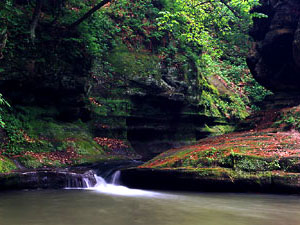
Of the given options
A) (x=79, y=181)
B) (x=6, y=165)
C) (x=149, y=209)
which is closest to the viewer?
(x=149, y=209)

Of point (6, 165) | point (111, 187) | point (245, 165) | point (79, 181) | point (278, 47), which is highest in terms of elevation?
point (278, 47)

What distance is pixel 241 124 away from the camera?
14844mm

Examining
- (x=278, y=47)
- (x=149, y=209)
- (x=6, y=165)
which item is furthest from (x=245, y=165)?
(x=278, y=47)

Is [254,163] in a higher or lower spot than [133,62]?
lower

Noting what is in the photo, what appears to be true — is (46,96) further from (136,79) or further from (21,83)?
(136,79)

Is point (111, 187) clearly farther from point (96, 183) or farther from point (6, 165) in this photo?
point (6, 165)

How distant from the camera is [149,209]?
650 cm

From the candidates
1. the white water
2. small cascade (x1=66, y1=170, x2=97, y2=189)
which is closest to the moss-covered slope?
the white water

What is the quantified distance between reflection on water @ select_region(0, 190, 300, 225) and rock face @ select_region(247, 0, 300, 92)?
907 cm

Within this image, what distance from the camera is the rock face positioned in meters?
14.3

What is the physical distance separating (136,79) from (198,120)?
530 cm

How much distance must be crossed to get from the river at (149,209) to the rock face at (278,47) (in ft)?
29.5

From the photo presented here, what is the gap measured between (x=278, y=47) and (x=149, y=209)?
39.5 ft

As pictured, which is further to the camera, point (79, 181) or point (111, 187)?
point (111, 187)
